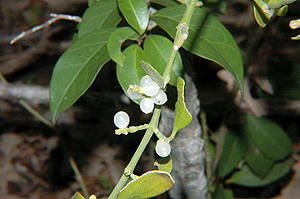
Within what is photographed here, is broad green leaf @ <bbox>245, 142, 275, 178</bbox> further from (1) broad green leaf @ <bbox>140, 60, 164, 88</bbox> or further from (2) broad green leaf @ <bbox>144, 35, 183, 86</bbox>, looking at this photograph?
(1) broad green leaf @ <bbox>140, 60, 164, 88</bbox>

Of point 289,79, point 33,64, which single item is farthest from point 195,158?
point 33,64

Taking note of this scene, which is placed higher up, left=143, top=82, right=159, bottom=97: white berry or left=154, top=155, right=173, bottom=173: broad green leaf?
left=143, top=82, right=159, bottom=97: white berry

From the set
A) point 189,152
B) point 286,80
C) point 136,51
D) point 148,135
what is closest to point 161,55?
point 136,51

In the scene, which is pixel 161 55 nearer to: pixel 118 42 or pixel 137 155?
pixel 118 42

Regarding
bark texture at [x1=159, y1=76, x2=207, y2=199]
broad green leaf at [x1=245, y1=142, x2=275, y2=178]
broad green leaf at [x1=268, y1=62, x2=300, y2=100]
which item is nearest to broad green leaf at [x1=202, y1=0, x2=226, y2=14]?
bark texture at [x1=159, y1=76, x2=207, y2=199]

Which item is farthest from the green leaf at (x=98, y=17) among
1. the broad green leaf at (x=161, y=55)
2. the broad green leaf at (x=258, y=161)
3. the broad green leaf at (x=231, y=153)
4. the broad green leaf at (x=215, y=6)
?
the broad green leaf at (x=258, y=161)

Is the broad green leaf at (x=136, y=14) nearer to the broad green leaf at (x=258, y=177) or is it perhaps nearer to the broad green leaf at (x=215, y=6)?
the broad green leaf at (x=215, y=6)

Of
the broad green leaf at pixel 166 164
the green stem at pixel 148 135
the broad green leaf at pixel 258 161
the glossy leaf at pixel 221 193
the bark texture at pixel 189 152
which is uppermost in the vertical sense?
the green stem at pixel 148 135
